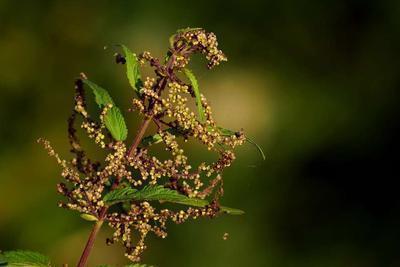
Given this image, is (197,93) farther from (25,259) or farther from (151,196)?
(25,259)

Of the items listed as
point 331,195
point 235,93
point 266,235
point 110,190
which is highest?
point 235,93

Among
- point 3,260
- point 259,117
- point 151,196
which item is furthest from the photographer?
Answer: point 259,117

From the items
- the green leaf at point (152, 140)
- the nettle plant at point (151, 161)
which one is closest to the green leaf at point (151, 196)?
the nettle plant at point (151, 161)

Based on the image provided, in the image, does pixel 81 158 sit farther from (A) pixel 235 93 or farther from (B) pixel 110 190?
(A) pixel 235 93

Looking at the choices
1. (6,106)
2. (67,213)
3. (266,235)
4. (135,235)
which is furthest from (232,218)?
(6,106)

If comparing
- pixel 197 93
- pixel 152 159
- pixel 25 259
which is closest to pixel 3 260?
pixel 25 259

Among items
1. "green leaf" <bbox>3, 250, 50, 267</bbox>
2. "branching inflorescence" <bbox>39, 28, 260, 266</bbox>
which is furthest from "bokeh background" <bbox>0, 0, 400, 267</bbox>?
"branching inflorescence" <bbox>39, 28, 260, 266</bbox>
